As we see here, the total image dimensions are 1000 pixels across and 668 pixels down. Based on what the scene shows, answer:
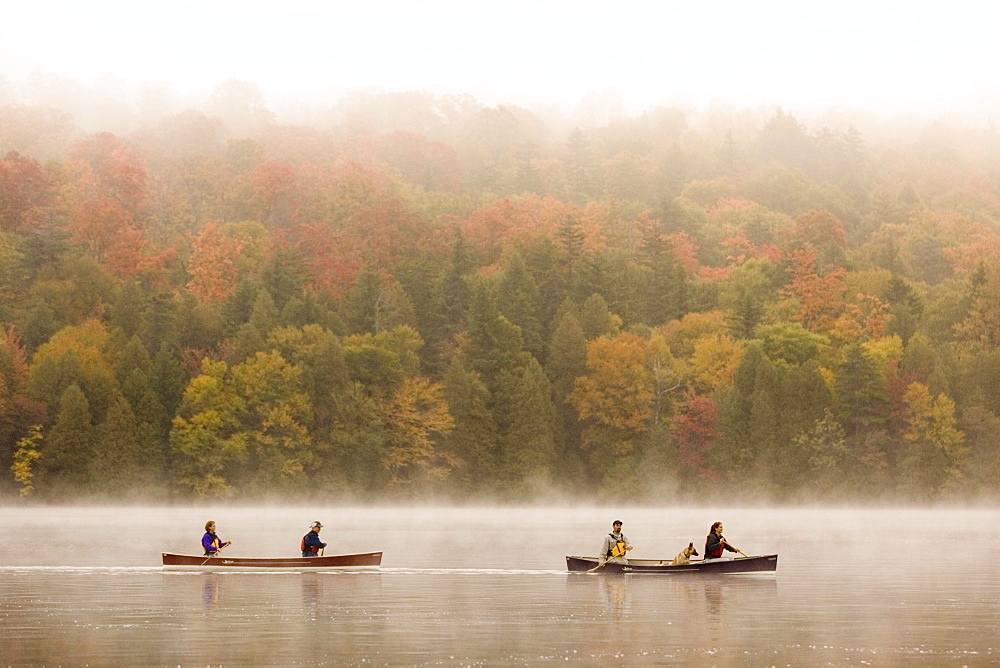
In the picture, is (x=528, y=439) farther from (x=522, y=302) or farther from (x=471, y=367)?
(x=522, y=302)

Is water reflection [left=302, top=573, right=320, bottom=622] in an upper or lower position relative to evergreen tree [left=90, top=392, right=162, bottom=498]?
lower

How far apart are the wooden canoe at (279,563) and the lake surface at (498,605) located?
0.63 meters

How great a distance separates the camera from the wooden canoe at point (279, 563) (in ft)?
177

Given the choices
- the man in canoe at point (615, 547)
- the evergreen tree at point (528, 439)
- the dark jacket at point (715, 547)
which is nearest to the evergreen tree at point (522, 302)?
the evergreen tree at point (528, 439)

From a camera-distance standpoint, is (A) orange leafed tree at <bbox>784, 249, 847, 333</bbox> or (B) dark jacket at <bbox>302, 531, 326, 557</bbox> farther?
(A) orange leafed tree at <bbox>784, 249, 847, 333</bbox>

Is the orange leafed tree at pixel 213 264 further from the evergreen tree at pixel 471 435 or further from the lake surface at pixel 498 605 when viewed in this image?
the lake surface at pixel 498 605

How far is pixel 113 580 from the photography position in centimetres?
5234

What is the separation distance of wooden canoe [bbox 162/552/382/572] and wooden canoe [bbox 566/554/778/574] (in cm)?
708

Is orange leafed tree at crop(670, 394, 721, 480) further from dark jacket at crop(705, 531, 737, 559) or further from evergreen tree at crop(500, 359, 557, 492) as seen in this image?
dark jacket at crop(705, 531, 737, 559)

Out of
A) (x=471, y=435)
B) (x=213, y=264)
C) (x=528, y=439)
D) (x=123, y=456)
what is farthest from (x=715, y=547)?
(x=213, y=264)

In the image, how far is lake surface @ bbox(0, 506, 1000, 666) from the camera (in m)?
33.2

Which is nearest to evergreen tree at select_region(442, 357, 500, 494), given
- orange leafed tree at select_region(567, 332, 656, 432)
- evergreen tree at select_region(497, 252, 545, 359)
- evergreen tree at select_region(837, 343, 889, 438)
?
orange leafed tree at select_region(567, 332, 656, 432)

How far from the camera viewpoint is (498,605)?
4334 centimetres

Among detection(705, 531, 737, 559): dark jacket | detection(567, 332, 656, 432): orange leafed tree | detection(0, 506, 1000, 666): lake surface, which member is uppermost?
detection(567, 332, 656, 432): orange leafed tree
